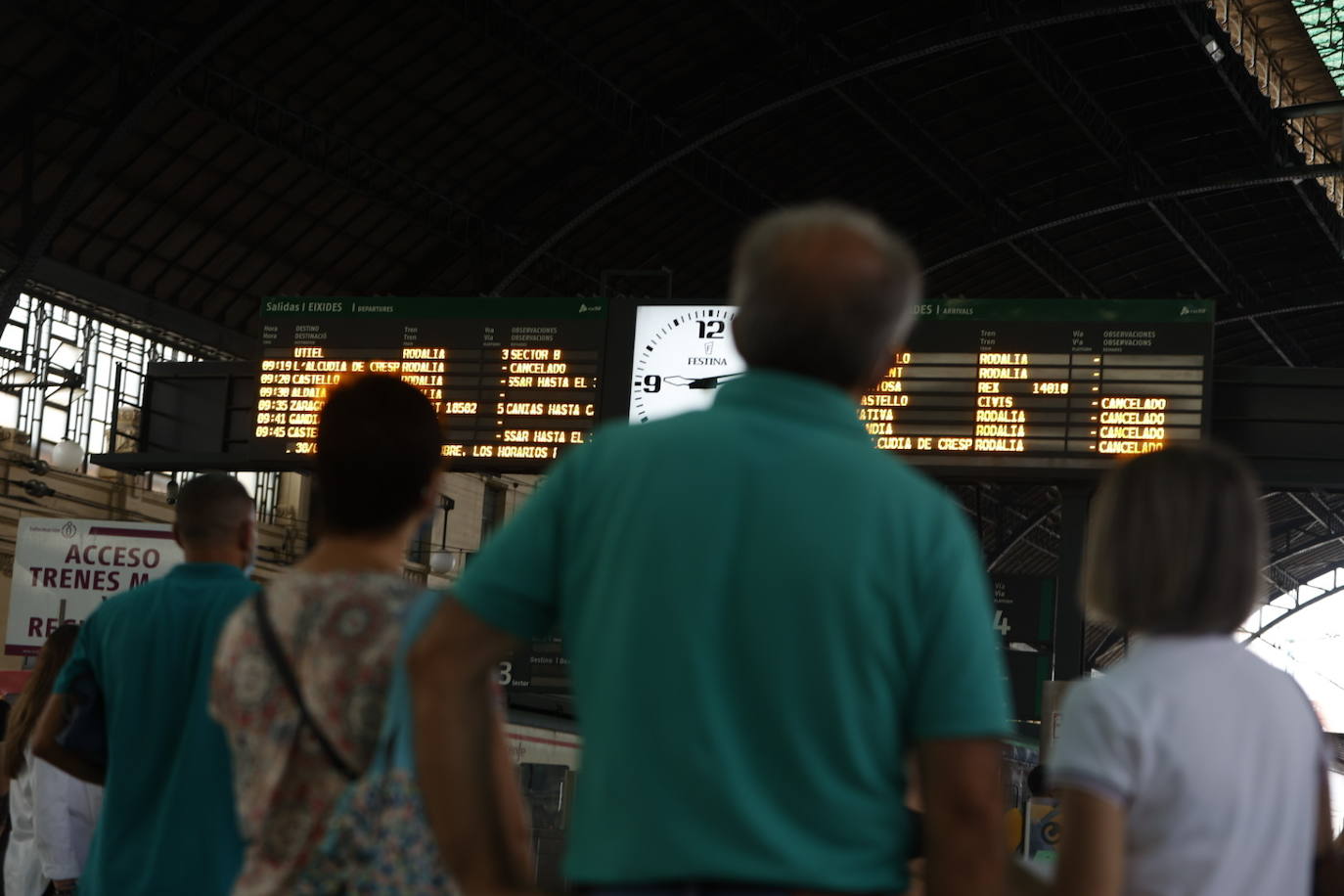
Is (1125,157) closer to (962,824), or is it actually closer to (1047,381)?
(1047,381)

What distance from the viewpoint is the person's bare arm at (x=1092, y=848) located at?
7.58 feet

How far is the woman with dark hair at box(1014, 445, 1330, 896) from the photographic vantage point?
7.68 feet

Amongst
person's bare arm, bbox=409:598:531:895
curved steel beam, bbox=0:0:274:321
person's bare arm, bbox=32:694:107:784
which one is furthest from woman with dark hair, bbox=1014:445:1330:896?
curved steel beam, bbox=0:0:274:321

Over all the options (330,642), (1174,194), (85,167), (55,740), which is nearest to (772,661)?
(330,642)

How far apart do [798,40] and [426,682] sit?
78.4ft

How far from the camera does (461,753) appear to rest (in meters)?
2.27

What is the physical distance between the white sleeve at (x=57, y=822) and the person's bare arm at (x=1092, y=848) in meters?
4.53

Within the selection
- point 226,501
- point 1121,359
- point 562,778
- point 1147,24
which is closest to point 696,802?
point 226,501

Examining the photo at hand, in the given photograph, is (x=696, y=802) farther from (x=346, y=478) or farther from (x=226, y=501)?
(x=226, y=501)

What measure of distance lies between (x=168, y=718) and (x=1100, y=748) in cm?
211

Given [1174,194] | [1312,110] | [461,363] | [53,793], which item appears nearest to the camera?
[53,793]

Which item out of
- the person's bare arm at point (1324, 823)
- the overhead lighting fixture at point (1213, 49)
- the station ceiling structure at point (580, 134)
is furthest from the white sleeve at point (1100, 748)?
the overhead lighting fixture at point (1213, 49)

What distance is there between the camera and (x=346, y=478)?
2.96 metres

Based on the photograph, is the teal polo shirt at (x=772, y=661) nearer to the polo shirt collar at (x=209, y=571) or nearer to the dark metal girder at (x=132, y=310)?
the polo shirt collar at (x=209, y=571)
